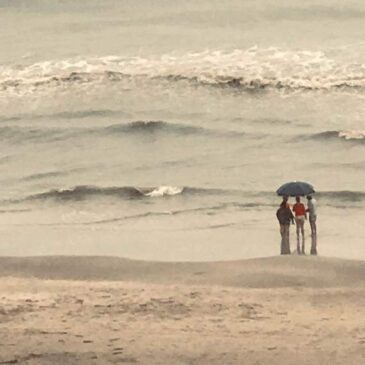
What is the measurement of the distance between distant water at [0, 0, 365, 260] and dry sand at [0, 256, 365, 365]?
1606mm

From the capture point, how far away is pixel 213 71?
27.3 meters

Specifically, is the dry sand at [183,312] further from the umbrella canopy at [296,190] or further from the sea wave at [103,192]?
the sea wave at [103,192]

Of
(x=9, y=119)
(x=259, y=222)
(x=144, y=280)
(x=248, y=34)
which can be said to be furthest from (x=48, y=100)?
(x=144, y=280)

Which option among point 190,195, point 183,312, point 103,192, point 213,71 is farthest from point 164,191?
point 213,71

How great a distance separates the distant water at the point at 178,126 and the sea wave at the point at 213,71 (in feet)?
0.18

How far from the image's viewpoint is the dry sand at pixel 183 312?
10.5 metres

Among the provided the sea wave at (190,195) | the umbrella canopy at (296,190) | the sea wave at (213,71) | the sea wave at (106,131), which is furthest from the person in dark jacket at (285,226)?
the sea wave at (213,71)

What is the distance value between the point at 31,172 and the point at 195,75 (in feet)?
24.2

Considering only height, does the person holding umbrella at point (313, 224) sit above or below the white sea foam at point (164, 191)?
below

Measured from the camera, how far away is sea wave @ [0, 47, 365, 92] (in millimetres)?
25969

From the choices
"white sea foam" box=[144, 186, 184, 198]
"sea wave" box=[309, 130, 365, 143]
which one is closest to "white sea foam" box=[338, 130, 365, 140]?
"sea wave" box=[309, 130, 365, 143]

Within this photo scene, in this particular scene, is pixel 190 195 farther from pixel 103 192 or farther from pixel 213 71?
pixel 213 71

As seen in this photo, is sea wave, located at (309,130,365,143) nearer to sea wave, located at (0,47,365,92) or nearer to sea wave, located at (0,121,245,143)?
sea wave, located at (0,121,245,143)

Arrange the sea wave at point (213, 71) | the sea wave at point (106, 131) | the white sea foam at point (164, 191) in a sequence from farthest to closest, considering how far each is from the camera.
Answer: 1. the sea wave at point (213, 71)
2. the sea wave at point (106, 131)
3. the white sea foam at point (164, 191)
